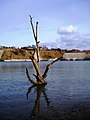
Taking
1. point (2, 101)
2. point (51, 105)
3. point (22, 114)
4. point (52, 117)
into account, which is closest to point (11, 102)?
point (2, 101)

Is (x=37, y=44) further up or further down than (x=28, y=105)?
further up

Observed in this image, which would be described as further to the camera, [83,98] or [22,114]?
[83,98]

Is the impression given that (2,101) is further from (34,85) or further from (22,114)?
(34,85)

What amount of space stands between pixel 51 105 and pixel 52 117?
4156 millimetres

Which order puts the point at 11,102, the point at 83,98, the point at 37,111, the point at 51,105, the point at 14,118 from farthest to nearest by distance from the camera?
the point at 83,98, the point at 11,102, the point at 51,105, the point at 37,111, the point at 14,118

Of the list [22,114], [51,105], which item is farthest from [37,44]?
[22,114]

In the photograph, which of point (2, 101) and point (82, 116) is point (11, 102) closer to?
point (2, 101)

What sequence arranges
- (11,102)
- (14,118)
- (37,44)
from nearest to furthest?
(14,118), (11,102), (37,44)

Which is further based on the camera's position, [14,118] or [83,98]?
[83,98]

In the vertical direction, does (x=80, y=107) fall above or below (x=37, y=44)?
below

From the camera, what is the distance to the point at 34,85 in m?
33.8

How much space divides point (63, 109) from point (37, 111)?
174 cm

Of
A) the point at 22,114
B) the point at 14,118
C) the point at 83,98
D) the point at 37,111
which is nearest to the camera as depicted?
the point at 14,118

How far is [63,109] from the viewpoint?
727 inches
